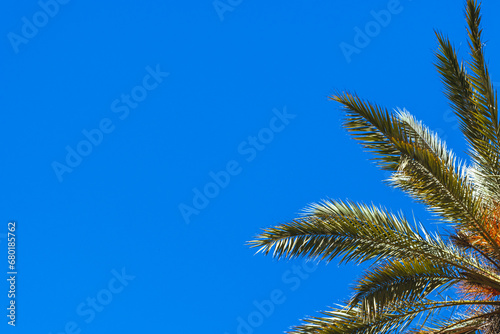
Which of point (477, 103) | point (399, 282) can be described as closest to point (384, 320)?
point (399, 282)

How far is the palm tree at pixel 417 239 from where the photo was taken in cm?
776

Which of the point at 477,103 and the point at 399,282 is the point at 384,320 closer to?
the point at 399,282

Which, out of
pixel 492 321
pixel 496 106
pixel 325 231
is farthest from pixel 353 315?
pixel 496 106

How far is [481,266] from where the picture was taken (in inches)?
329

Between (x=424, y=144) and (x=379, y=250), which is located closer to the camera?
(x=379, y=250)

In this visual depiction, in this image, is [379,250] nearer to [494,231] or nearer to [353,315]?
[353,315]

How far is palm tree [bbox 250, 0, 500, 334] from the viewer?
7758 millimetres

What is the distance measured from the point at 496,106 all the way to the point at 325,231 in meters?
2.91

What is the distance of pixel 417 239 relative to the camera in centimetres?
805

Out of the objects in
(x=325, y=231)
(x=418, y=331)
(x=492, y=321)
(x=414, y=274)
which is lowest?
(x=492, y=321)

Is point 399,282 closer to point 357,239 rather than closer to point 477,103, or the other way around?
point 357,239

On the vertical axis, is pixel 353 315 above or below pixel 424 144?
below

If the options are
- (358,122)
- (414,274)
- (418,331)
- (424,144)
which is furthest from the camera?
(424,144)

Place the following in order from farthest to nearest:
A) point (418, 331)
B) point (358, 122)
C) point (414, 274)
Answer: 1. point (358, 122)
2. point (418, 331)
3. point (414, 274)
